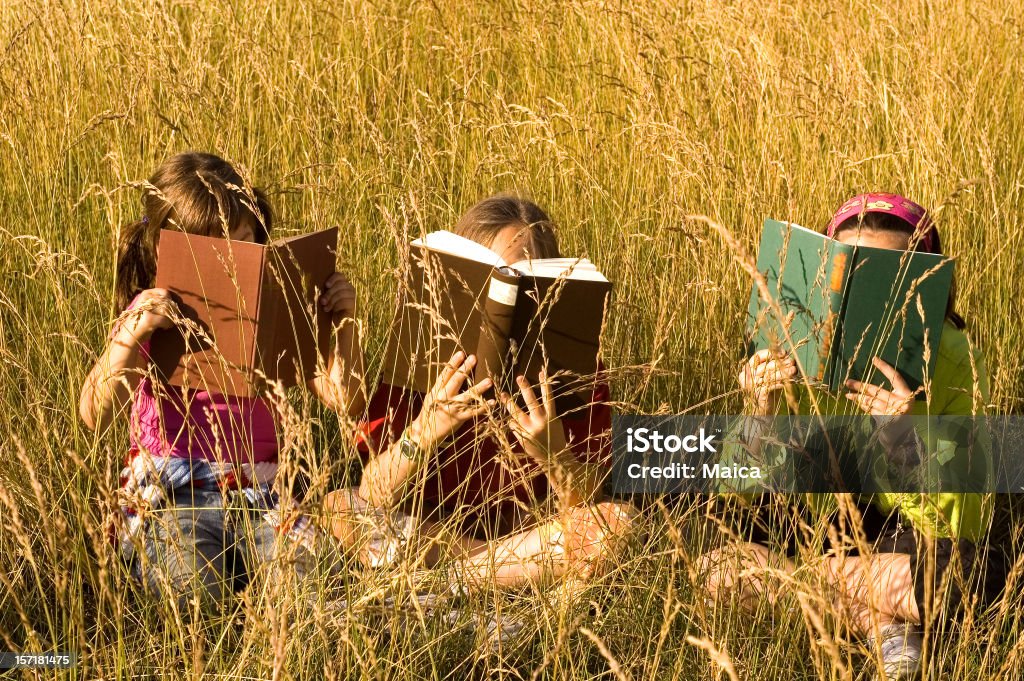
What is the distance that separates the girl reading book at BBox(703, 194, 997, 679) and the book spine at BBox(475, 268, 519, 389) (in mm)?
420

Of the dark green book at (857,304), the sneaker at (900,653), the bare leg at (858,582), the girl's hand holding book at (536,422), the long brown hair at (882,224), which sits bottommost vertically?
the sneaker at (900,653)

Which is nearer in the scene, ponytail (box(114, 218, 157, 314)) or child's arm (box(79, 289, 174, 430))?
child's arm (box(79, 289, 174, 430))

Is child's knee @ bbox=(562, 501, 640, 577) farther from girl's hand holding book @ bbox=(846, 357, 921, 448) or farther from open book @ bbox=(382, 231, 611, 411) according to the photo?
girl's hand holding book @ bbox=(846, 357, 921, 448)

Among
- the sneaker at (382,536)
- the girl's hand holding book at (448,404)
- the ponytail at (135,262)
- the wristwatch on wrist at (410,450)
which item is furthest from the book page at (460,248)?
the ponytail at (135,262)

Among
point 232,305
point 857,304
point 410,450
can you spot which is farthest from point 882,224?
point 232,305

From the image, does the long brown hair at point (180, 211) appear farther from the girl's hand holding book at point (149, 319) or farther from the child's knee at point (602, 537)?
the child's knee at point (602, 537)

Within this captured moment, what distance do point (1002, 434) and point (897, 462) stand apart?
0.43 m

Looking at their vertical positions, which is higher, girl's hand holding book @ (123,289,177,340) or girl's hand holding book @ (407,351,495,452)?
girl's hand holding book @ (123,289,177,340)

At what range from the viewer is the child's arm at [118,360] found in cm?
189

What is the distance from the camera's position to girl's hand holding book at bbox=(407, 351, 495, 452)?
5.60 ft

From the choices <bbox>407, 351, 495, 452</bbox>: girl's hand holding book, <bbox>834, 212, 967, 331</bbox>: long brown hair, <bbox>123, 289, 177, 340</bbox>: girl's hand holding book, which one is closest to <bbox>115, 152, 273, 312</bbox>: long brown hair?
<bbox>123, 289, 177, 340</bbox>: girl's hand holding book

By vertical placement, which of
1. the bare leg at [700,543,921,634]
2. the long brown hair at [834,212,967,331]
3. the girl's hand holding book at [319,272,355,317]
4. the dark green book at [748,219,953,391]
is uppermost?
the long brown hair at [834,212,967,331]

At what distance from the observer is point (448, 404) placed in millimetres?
1699

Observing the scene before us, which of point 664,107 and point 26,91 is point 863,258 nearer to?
point 664,107
